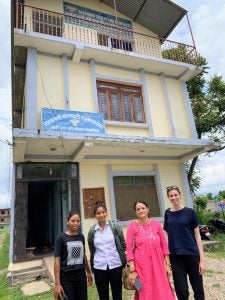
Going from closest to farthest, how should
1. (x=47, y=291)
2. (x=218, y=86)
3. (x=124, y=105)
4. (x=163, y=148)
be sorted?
(x=47, y=291) → (x=163, y=148) → (x=124, y=105) → (x=218, y=86)

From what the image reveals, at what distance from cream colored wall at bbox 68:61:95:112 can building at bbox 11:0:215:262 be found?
1.2 inches

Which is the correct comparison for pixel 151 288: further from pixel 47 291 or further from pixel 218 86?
pixel 218 86

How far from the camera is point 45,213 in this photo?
11.9 meters

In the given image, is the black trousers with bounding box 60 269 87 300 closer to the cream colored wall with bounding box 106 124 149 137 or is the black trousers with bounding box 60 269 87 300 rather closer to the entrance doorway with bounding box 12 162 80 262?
the entrance doorway with bounding box 12 162 80 262

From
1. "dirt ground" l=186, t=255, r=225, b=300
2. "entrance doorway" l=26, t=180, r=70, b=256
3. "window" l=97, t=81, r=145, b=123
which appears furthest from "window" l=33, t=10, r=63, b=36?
"dirt ground" l=186, t=255, r=225, b=300

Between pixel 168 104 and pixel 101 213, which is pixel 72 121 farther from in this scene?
pixel 101 213

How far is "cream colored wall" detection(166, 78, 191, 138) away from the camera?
873cm

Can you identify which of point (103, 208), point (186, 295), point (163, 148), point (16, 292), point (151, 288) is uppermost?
point (163, 148)

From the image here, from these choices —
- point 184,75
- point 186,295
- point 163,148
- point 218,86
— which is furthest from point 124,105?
point 186,295

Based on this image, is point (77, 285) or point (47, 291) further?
point (47, 291)

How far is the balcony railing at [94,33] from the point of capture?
794 cm

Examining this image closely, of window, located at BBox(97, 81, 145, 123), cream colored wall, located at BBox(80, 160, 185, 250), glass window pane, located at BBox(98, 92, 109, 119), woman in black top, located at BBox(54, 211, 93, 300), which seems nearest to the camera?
woman in black top, located at BBox(54, 211, 93, 300)

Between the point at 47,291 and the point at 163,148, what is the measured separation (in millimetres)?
4756

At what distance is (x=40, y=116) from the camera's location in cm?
687
